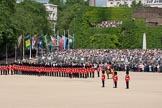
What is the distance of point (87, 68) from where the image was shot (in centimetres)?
5203

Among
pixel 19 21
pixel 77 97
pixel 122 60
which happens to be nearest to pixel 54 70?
pixel 122 60

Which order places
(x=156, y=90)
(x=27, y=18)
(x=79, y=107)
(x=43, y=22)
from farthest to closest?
(x=43, y=22)
(x=27, y=18)
(x=156, y=90)
(x=79, y=107)

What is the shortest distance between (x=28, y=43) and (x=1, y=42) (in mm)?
3994

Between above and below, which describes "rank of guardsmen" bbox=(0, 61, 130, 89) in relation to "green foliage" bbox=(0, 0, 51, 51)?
below

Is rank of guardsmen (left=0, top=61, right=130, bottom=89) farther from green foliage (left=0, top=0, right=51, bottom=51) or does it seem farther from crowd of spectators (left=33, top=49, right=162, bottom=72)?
green foliage (left=0, top=0, right=51, bottom=51)

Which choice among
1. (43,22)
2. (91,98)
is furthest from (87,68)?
(43,22)

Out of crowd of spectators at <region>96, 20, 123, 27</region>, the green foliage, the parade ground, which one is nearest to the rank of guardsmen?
the parade ground

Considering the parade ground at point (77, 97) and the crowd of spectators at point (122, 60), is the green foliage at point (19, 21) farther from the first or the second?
the parade ground at point (77, 97)

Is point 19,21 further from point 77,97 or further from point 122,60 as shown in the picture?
point 77,97

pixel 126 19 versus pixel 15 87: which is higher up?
pixel 126 19

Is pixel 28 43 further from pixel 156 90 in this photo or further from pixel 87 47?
pixel 156 90

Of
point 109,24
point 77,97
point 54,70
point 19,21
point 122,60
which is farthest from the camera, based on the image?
point 109,24

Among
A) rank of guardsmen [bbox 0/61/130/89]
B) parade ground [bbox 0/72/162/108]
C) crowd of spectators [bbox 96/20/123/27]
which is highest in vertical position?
crowd of spectators [bbox 96/20/123/27]

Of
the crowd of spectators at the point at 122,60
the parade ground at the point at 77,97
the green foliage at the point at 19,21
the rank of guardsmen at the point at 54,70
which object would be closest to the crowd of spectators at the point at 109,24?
the green foliage at the point at 19,21
